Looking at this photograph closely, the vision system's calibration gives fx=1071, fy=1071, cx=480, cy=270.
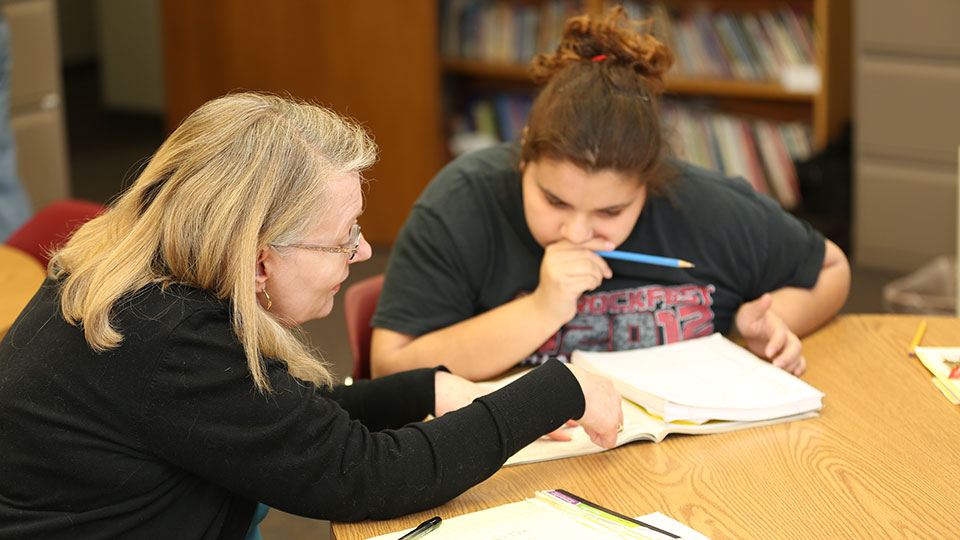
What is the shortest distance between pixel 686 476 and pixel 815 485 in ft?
0.53

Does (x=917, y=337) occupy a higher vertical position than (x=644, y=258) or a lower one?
lower

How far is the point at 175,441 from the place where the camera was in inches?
46.9

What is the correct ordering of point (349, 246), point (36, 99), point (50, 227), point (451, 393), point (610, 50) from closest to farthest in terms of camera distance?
point (349, 246), point (451, 393), point (610, 50), point (50, 227), point (36, 99)

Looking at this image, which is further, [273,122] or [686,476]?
[686,476]

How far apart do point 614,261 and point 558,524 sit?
661mm

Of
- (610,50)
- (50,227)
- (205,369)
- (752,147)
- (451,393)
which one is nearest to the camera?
(205,369)

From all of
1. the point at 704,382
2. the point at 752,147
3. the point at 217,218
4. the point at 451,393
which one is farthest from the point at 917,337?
the point at 752,147

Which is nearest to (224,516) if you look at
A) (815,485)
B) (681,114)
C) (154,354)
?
(154,354)

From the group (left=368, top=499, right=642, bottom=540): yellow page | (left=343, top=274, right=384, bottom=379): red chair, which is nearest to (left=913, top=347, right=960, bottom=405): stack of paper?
(left=368, top=499, right=642, bottom=540): yellow page

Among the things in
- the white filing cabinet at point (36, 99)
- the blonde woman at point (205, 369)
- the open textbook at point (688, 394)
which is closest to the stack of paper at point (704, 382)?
the open textbook at point (688, 394)

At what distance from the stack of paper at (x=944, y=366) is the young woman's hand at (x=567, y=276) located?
54cm

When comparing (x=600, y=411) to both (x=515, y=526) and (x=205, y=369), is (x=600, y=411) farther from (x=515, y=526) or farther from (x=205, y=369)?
(x=205, y=369)

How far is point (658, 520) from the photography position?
127 centimetres

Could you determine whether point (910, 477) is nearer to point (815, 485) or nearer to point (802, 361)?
point (815, 485)
